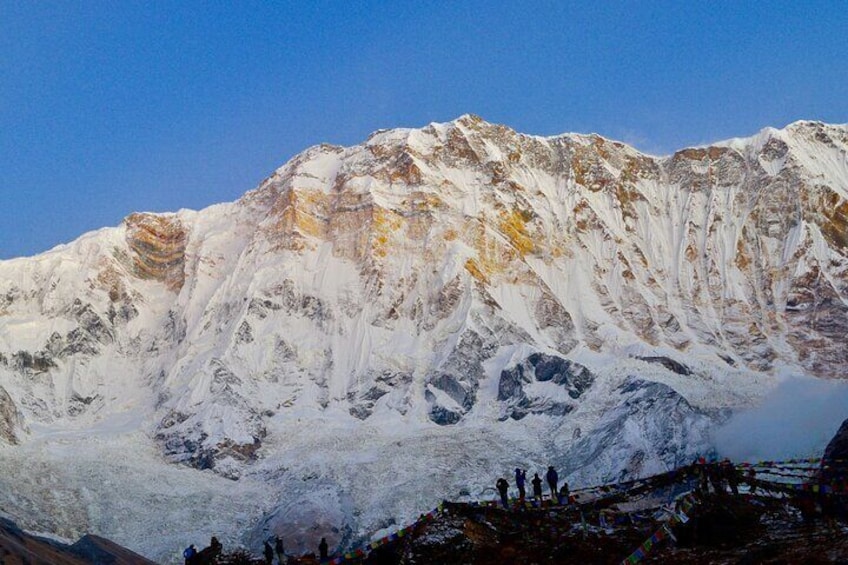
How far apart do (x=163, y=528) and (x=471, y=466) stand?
28179mm

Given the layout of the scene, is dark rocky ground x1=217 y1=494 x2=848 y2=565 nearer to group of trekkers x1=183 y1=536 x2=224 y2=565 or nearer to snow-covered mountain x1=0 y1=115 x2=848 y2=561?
group of trekkers x1=183 y1=536 x2=224 y2=565

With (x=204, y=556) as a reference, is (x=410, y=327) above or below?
above

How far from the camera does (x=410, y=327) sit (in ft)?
420

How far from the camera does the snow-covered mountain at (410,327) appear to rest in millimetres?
89188

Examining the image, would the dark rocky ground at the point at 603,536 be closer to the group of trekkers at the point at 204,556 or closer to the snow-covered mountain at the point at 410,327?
the group of trekkers at the point at 204,556

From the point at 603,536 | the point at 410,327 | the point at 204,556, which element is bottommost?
the point at 603,536

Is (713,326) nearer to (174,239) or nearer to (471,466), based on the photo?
(471,466)

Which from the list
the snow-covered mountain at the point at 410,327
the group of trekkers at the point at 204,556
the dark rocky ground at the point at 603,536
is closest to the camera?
the dark rocky ground at the point at 603,536

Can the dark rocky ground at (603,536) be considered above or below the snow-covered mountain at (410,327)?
below

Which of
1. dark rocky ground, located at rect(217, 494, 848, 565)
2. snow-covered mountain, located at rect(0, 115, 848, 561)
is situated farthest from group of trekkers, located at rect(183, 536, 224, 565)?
snow-covered mountain, located at rect(0, 115, 848, 561)

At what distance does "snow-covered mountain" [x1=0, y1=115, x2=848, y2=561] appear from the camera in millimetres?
89188

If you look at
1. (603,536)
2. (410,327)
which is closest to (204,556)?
(603,536)

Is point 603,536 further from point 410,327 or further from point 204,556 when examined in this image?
point 410,327

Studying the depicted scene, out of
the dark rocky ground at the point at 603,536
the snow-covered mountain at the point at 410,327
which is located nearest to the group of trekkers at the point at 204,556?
the dark rocky ground at the point at 603,536
